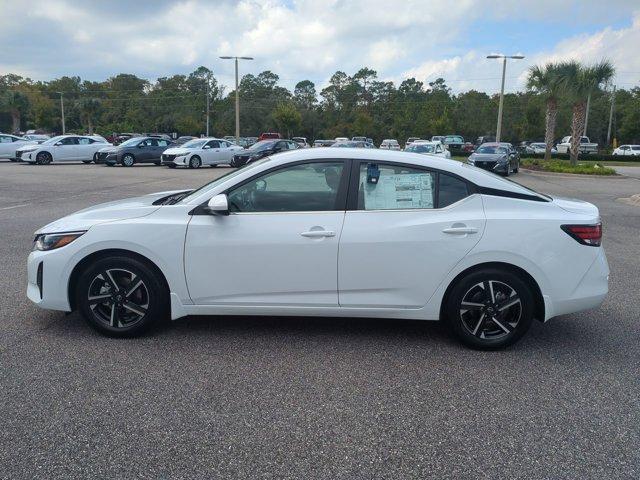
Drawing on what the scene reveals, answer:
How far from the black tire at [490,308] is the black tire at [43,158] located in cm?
2920

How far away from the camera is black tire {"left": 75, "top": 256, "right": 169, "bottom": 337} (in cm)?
432

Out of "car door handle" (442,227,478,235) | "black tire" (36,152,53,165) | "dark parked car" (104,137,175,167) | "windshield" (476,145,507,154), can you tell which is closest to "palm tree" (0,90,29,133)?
"black tire" (36,152,53,165)

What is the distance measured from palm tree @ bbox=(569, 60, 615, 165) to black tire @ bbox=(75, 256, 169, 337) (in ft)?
91.1

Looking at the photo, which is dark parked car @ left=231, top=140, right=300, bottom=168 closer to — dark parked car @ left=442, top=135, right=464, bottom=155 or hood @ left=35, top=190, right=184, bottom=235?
dark parked car @ left=442, top=135, right=464, bottom=155

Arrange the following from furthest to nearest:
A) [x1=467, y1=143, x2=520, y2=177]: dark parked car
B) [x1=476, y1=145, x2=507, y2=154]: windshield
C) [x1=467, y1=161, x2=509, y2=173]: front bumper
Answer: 1. [x1=476, y1=145, x2=507, y2=154]: windshield
2. [x1=467, y1=143, x2=520, y2=177]: dark parked car
3. [x1=467, y1=161, x2=509, y2=173]: front bumper

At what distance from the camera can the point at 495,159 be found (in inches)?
977

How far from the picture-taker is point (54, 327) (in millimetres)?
4691

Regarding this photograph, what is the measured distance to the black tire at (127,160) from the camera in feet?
92.9

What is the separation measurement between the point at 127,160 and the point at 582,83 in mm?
23721

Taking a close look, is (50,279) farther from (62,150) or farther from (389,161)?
(62,150)

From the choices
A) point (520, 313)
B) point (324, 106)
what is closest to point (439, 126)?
point (324, 106)

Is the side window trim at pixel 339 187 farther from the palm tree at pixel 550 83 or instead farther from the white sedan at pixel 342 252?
the palm tree at pixel 550 83

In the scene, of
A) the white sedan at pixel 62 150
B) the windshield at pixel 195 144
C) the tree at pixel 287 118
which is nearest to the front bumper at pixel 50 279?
the windshield at pixel 195 144

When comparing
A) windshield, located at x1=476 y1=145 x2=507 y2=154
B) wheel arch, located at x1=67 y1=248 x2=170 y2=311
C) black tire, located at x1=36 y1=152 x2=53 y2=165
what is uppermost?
windshield, located at x1=476 y1=145 x2=507 y2=154
